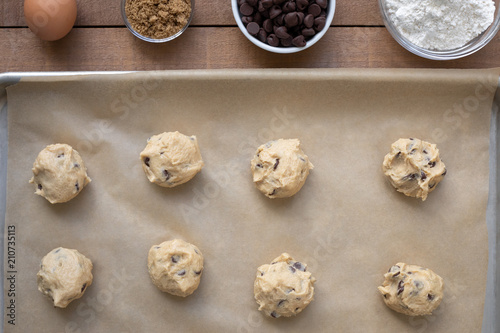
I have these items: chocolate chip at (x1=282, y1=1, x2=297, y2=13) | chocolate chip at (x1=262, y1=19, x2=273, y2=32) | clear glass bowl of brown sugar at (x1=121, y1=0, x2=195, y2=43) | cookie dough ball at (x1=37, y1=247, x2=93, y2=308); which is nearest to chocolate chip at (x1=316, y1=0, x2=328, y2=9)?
chocolate chip at (x1=282, y1=1, x2=297, y2=13)

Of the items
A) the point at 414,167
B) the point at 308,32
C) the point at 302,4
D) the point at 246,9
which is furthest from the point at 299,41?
the point at 414,167

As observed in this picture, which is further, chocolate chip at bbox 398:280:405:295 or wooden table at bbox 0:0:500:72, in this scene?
wooden table at bbox 0:0:500:72

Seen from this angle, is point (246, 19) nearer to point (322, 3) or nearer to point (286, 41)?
point (286, 41)

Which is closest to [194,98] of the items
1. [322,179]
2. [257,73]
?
[257,73]

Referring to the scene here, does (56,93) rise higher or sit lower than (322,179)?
higher

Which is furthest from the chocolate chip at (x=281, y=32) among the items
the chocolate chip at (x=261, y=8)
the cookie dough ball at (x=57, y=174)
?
the cookie dough ball at (x=57, y=174)

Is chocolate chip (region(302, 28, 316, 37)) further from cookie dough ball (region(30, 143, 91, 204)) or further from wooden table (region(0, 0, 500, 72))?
cookie dough ball (region(30, 143, 91, 204))

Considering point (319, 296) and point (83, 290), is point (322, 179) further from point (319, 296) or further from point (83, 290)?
point (83, 290)
